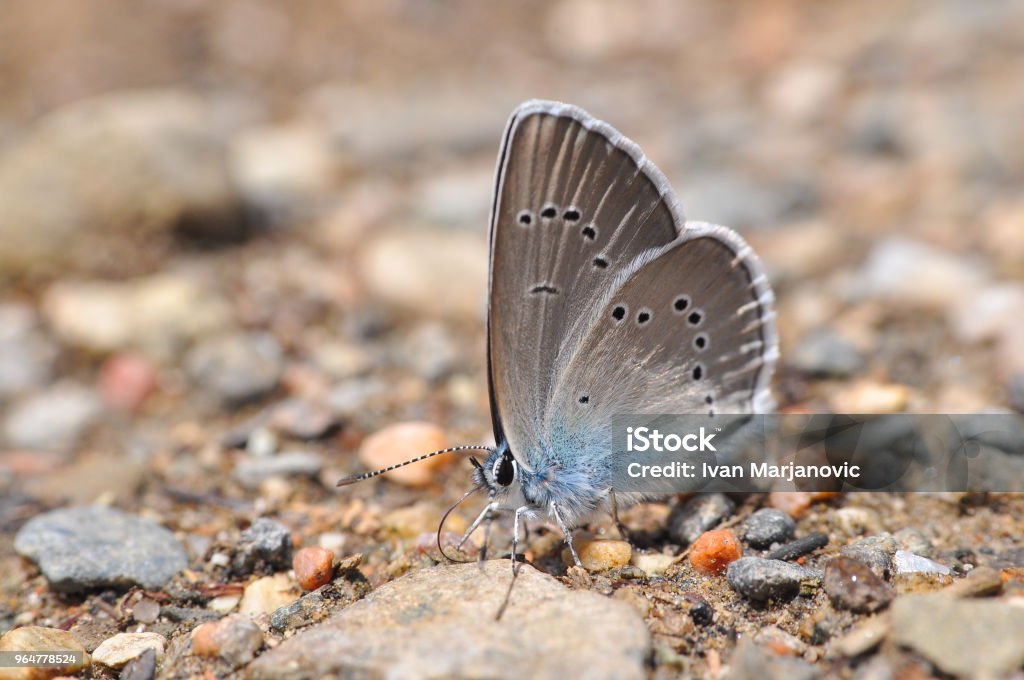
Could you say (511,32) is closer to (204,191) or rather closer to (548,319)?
(204,191)

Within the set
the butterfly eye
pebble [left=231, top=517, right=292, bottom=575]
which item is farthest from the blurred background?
the butterfly eye

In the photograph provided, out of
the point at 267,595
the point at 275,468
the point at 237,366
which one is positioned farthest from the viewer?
the point at 237,366

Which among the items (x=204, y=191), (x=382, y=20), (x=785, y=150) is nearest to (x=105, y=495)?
(x=204, y=191)

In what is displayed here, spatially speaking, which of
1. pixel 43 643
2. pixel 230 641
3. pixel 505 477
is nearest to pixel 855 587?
pixel 505 477

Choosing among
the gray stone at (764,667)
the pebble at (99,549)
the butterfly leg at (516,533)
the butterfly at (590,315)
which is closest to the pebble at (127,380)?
the pebble at (99,549)

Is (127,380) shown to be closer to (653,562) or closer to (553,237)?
(553,237)

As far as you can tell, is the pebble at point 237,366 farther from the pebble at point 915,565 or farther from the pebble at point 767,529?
the pebble at point 915,565
